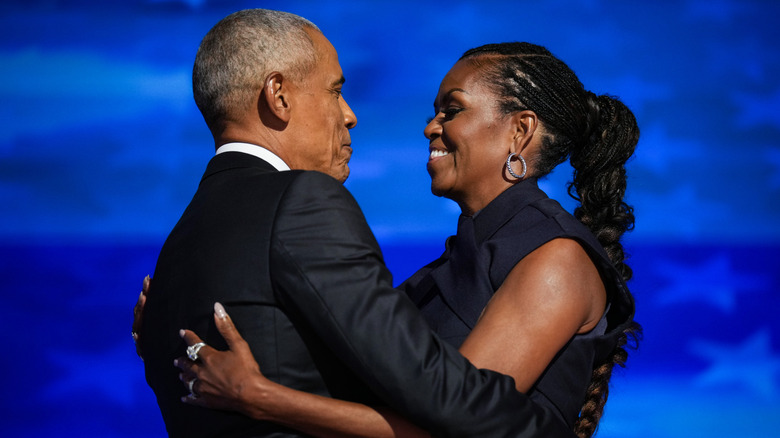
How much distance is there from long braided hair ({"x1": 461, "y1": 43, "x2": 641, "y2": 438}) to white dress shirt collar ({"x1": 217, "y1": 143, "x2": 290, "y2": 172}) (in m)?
0.63

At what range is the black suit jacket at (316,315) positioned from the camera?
1338 mm

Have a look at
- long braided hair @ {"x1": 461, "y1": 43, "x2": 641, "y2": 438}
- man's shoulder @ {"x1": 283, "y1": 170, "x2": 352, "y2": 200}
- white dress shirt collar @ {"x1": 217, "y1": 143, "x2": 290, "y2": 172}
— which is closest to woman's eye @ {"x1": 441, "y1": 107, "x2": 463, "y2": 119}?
long braided hair @ {"x1": 461, "y1": 43, "x2": 641, "y2": 438}

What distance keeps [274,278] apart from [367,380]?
23 cm

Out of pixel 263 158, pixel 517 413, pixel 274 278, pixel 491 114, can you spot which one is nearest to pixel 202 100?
pixel 263 158

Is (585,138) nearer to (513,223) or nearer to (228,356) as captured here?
(513,223)

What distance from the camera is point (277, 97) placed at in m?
1.70

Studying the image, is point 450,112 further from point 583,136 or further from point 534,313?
point 534,313

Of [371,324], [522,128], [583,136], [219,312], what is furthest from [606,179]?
[219,312]

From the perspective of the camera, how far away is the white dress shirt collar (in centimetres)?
165

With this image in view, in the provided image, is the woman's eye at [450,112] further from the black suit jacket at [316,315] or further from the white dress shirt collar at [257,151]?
the black suit jacket at [316,315]

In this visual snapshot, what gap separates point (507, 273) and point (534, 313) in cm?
14

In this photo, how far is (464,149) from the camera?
2.05 meters

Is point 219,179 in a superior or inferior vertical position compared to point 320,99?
inferior

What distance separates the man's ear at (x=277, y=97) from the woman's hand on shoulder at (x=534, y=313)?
58 cm
